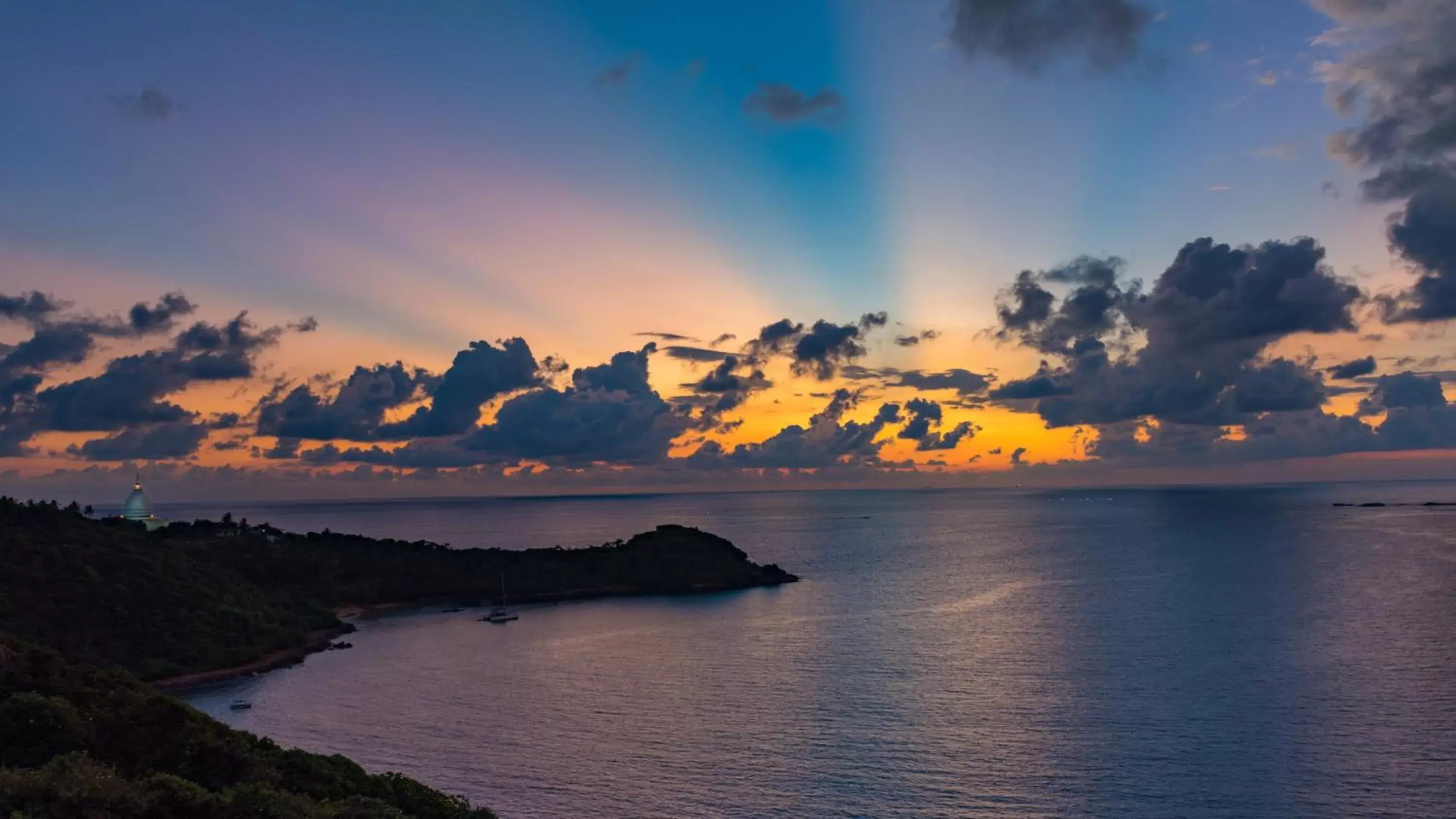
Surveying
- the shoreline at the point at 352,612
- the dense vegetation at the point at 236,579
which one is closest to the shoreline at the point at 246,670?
the shoreline at the point at 352,612

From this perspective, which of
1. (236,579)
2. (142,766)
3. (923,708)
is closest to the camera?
(142,766)

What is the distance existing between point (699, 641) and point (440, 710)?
4015 centimetres

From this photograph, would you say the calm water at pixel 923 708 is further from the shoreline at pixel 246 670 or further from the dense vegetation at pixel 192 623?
the dense vegetation at pixel 192 623

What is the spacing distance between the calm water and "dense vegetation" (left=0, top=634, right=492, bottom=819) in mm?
15715

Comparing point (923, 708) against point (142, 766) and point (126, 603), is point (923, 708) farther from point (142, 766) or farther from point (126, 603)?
point (126, 603)

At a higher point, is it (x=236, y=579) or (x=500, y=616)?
(x=236, y=579)

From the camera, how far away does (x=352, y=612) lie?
148500mm

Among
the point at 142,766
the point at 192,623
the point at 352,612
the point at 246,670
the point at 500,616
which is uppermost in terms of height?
the point at 142,766

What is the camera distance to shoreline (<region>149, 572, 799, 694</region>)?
93.7 meters

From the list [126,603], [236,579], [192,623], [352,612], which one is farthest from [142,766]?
[352,612]

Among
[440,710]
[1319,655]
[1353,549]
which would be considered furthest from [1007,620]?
[1353,549]

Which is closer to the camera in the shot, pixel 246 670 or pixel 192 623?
pixel 246 670

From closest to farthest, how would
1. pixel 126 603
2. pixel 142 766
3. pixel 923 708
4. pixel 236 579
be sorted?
pixel 142 766
pixel 923 708
pixel 126 603
pixel 236 579

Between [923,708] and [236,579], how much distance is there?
103425mm
